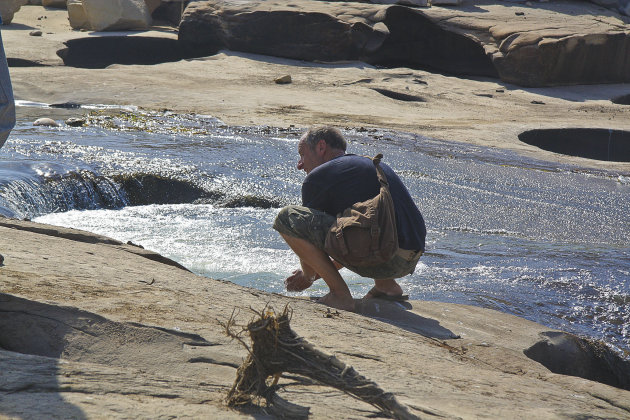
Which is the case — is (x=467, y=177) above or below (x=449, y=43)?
below

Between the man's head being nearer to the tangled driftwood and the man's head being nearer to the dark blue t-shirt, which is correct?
the dark blue t-shirt

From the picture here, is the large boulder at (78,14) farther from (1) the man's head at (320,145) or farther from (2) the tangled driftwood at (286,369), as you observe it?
(2) the tangled driftwood at (286,369)

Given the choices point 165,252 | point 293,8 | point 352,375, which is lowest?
point 165,252

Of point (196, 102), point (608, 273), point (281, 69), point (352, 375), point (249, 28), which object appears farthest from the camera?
point (249, 28)

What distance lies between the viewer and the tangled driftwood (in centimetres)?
225

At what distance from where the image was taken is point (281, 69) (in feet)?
53.2

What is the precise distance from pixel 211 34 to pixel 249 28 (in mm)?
1224

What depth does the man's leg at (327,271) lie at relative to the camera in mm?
4234

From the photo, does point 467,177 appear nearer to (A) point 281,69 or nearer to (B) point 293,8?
(A) point 281,69

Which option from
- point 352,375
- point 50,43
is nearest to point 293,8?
point 50,43

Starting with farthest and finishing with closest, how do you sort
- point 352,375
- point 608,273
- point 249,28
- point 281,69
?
point 249,28
point 281,69
point 608,273
point 352,375

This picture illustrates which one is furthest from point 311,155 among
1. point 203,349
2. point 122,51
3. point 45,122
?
point 122,51

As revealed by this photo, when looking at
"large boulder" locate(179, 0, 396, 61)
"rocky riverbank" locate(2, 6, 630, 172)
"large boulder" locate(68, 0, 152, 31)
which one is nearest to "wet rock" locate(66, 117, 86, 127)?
"rocky riverbank" locate(2, 6, 630, 172)

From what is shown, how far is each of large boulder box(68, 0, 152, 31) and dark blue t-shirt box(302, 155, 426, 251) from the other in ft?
55.3
